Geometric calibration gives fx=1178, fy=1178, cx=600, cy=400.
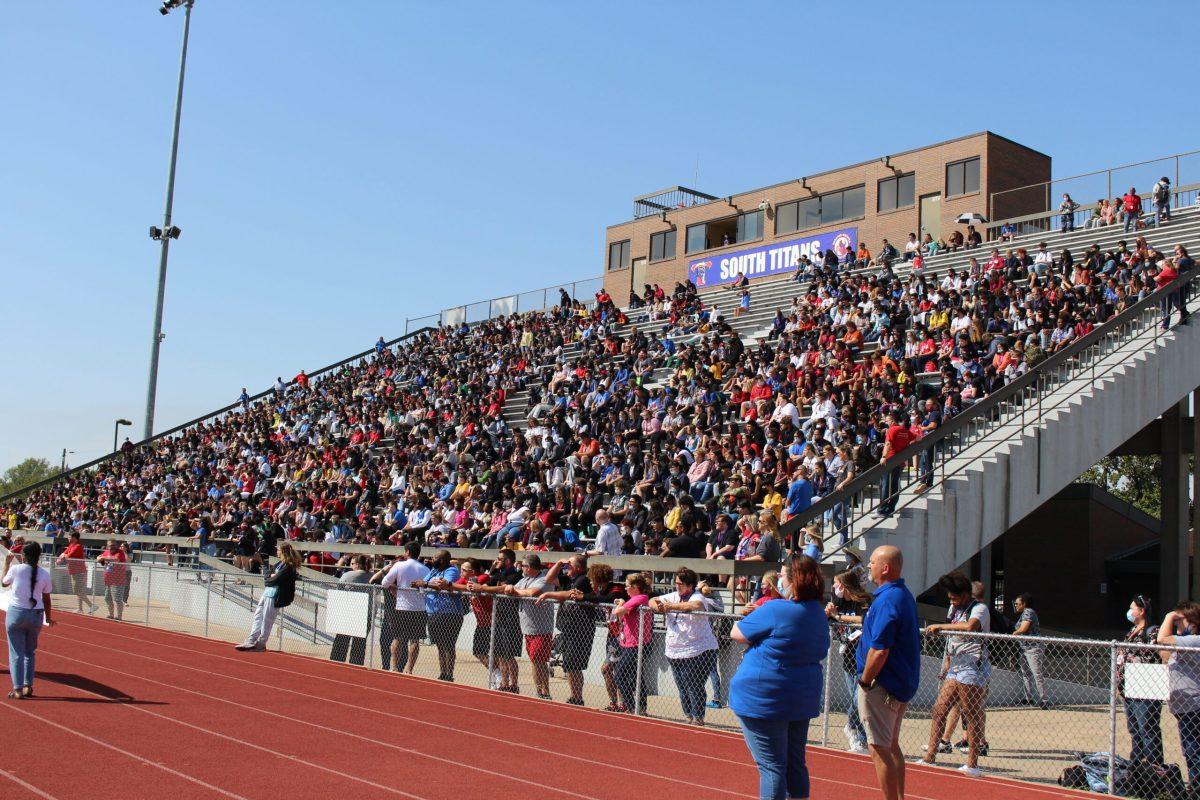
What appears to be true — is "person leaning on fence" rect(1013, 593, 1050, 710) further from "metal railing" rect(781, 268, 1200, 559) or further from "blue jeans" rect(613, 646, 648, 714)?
"blue jeans" rect(613, 646, 648, 714)

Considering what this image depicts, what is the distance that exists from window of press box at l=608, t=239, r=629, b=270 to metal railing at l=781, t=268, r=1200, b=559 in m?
32.0

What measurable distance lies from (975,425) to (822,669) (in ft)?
24.8

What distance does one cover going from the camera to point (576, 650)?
1300cm

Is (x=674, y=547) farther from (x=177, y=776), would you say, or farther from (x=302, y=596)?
(x=177, y=776)

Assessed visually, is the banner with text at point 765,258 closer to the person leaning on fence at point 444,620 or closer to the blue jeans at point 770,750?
the person leaning on fence at point 444,620

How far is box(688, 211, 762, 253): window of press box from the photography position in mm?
43750

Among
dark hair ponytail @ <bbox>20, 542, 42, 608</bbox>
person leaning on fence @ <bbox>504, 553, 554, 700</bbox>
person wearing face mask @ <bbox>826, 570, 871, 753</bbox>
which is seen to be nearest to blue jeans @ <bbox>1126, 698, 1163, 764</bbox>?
person wearing face mask @ <bbox>826, 570, 871, 753</bbox>

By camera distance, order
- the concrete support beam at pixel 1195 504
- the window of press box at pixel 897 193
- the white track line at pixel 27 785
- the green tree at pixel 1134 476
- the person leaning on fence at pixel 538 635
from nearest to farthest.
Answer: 1. the white track line at pixel 27 785
2. the person leaning on fence at pixel 538 635
3. the concrete support beam at pixel 1195 504
4. the window of press box at pixel 897 193
5. the green tree at pixel 1134 476

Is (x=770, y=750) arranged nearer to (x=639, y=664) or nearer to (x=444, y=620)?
(x=639, y=664)

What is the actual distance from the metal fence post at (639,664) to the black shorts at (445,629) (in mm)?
3174

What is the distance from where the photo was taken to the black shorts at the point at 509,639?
13.7 meters

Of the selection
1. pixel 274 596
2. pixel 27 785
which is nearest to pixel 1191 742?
pixel 27 785

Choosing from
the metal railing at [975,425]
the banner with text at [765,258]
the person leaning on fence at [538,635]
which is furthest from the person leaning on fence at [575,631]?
the banner with text at [765,258]

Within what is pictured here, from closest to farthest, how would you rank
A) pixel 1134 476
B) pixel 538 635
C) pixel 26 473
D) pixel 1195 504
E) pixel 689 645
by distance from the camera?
pixel 689 645
pixel 538 635
pixel 1195 504
pixel 1134 476
pixel 26 473
